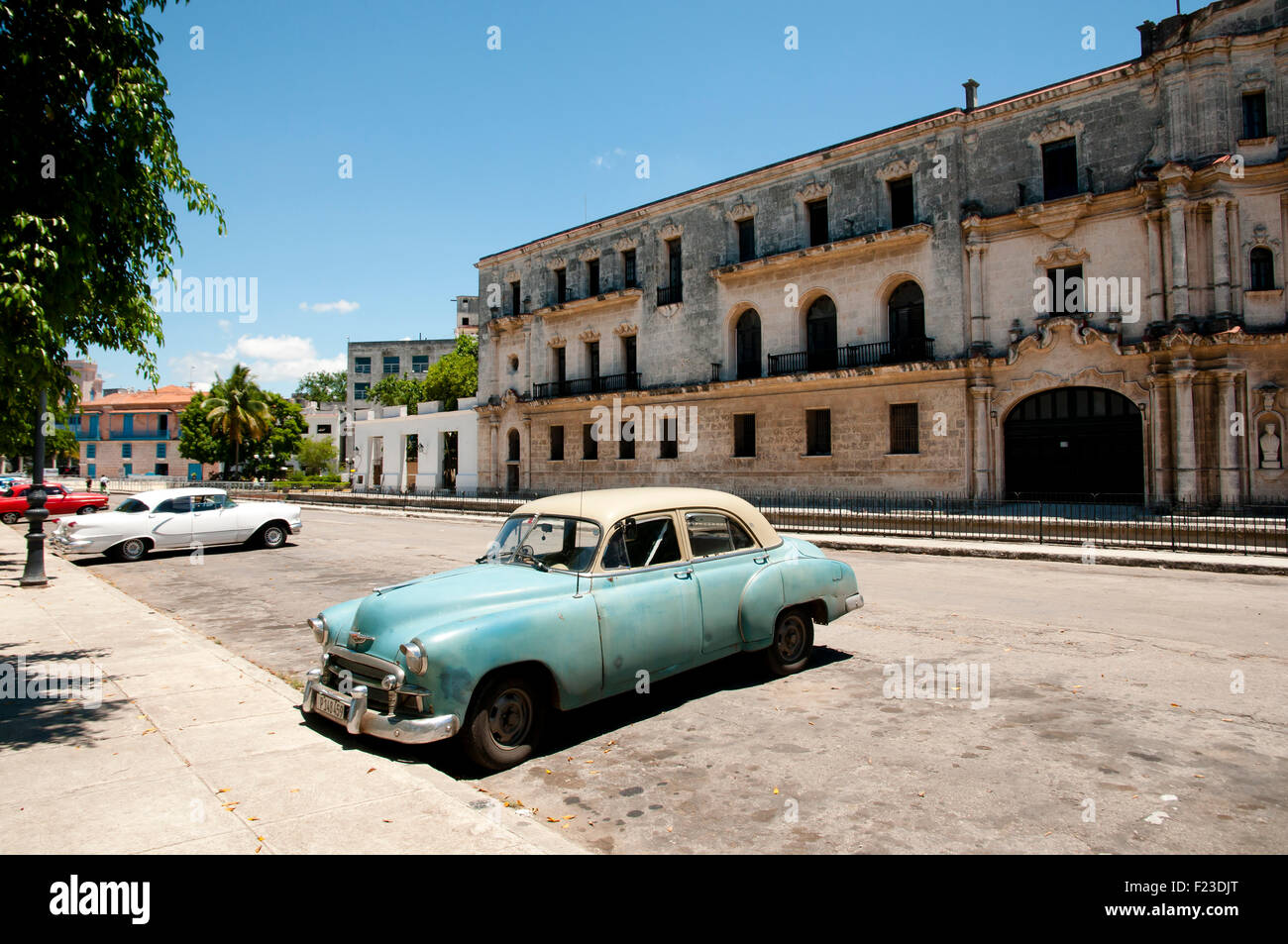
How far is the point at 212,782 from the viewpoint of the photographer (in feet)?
14.2

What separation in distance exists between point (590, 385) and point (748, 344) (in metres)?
9.20

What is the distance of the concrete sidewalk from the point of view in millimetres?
3592

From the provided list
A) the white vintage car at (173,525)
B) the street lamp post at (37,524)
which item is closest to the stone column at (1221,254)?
the white vintage car at (173,525)

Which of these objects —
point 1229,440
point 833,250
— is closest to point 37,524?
point 833,250

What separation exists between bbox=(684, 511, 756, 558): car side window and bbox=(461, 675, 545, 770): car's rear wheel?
184 cm

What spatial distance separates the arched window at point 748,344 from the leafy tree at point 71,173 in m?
27.1

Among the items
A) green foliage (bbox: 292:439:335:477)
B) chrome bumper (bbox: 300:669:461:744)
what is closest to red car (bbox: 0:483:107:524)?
chrome bumper (bbox: 300:669:461:744)

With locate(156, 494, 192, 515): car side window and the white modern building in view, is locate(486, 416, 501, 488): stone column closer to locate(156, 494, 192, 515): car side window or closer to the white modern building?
the white modern building

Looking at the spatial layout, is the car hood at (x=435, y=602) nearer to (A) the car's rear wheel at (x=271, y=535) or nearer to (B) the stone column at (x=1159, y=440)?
(A) the car's rear wheel at (x=271, y=535)

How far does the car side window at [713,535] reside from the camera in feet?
20.3

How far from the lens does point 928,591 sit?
11422 mm

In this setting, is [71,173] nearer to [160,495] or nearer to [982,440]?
[160,495]

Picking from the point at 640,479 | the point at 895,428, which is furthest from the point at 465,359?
the point at 895,428
